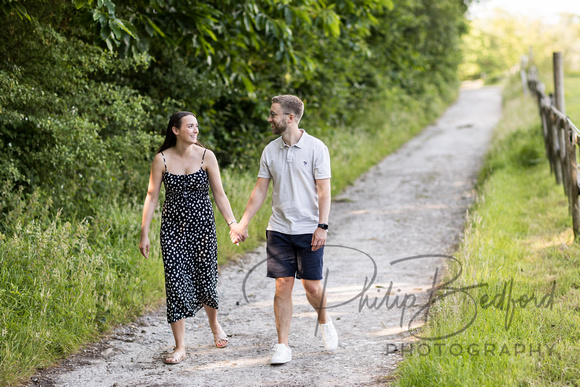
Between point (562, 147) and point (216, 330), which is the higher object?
point (562, 147)

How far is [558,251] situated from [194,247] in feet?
12.8

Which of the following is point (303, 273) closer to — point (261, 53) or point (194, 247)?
point (194, 247)

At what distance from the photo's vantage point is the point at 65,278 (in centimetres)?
502

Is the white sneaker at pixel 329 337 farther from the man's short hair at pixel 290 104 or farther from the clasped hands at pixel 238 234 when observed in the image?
the man's short hair at pixel 290 104

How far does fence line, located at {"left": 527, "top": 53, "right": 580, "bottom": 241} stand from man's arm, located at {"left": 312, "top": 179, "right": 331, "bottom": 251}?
138 inches

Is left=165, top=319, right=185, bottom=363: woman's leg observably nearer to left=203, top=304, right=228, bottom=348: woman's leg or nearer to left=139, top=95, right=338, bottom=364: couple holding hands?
left=139, top=95, right=338, bottom=364: couple holding hands

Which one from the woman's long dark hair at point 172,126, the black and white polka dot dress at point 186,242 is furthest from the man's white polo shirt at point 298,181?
the woman's long dark hair at point 172,126

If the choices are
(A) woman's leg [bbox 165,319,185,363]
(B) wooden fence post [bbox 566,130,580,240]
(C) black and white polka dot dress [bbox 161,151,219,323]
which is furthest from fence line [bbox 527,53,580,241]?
(A) woman's leg [bbox 165,319,185,363]

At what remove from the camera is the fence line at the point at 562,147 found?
6.62m

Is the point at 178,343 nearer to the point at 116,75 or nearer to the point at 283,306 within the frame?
the point at 283,306

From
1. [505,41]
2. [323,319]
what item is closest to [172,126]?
[323,319]

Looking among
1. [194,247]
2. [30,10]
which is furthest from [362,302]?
[30,10]

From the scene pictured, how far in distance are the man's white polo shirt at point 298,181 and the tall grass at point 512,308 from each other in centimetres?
125

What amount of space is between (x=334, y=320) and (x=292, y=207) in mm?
1529
